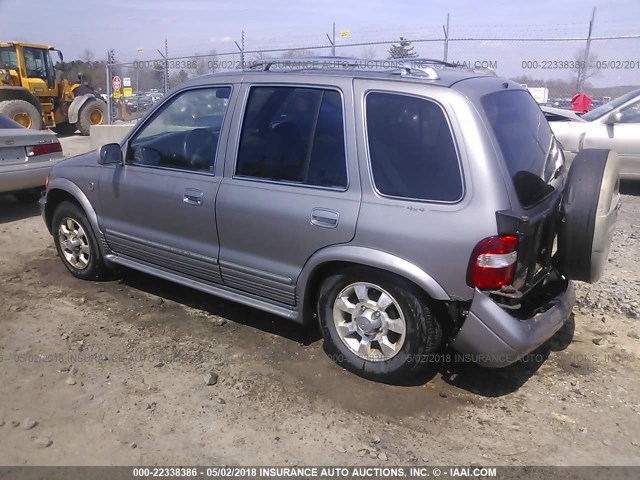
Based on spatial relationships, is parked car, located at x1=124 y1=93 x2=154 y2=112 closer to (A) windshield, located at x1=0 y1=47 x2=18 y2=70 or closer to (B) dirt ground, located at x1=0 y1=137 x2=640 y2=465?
(A) windshield, located at x1=0 y1=47 x2=18 y2=70

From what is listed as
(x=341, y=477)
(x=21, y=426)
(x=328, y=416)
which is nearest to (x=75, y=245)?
(x=21, y=426)

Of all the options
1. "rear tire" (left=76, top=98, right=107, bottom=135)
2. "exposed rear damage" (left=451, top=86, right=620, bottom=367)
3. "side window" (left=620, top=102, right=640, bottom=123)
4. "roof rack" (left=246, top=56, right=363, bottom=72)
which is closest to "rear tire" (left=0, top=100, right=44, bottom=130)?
"rear tire" (left=76, top=98, right=107, bottom=135)

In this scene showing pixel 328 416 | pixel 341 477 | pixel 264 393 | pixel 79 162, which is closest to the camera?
pixel 341 477

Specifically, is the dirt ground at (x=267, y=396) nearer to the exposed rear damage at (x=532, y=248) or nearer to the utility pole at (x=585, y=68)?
the exposed rear damage at (x=532, y=248)

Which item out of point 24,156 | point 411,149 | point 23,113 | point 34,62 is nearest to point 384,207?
point 411,149

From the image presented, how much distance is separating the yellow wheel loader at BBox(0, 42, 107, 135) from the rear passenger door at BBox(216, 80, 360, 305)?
14066 millimetres

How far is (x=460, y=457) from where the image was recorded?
285 cm

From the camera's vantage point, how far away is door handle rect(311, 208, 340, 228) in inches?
131

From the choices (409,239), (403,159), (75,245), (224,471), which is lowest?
(224,471)

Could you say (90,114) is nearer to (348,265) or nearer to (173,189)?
(173,189)

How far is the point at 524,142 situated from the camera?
11.1 feet

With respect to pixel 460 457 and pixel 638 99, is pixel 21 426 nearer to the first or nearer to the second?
pixel 460 457

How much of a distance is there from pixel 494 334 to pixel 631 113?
695 centimetres

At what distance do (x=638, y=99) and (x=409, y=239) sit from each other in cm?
708
